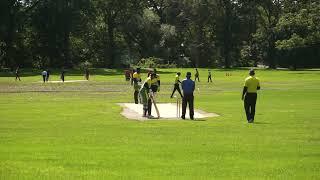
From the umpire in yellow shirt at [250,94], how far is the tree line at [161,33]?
239 ft

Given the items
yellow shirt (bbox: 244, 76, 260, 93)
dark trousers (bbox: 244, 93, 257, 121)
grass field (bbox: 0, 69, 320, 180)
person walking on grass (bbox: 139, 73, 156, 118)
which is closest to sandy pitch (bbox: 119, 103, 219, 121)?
person walking on grass (bbox: 139, 73, 156, 118)

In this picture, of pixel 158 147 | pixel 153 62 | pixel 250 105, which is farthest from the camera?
pixel 153 62

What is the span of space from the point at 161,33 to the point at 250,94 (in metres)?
90.6

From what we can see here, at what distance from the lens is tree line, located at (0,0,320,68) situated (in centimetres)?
9931

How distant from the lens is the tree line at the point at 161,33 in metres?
99.3

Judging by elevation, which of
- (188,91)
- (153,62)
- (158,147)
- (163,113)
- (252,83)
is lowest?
(153,62)

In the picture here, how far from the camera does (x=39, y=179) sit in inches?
465

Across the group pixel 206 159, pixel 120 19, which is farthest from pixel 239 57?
pixel 206 159

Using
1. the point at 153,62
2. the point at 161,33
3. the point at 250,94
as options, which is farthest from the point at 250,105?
the point at 161,33

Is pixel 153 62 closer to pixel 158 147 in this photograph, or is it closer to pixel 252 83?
pixel 252 83

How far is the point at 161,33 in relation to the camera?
114250 mm

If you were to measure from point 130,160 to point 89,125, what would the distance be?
8833mm

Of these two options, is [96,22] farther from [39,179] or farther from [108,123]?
[39,179]

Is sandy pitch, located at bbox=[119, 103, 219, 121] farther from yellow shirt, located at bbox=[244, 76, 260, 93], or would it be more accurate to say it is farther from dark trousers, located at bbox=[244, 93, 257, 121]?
yellow shirt, located at bbox=[244, 76, 260, 93]
